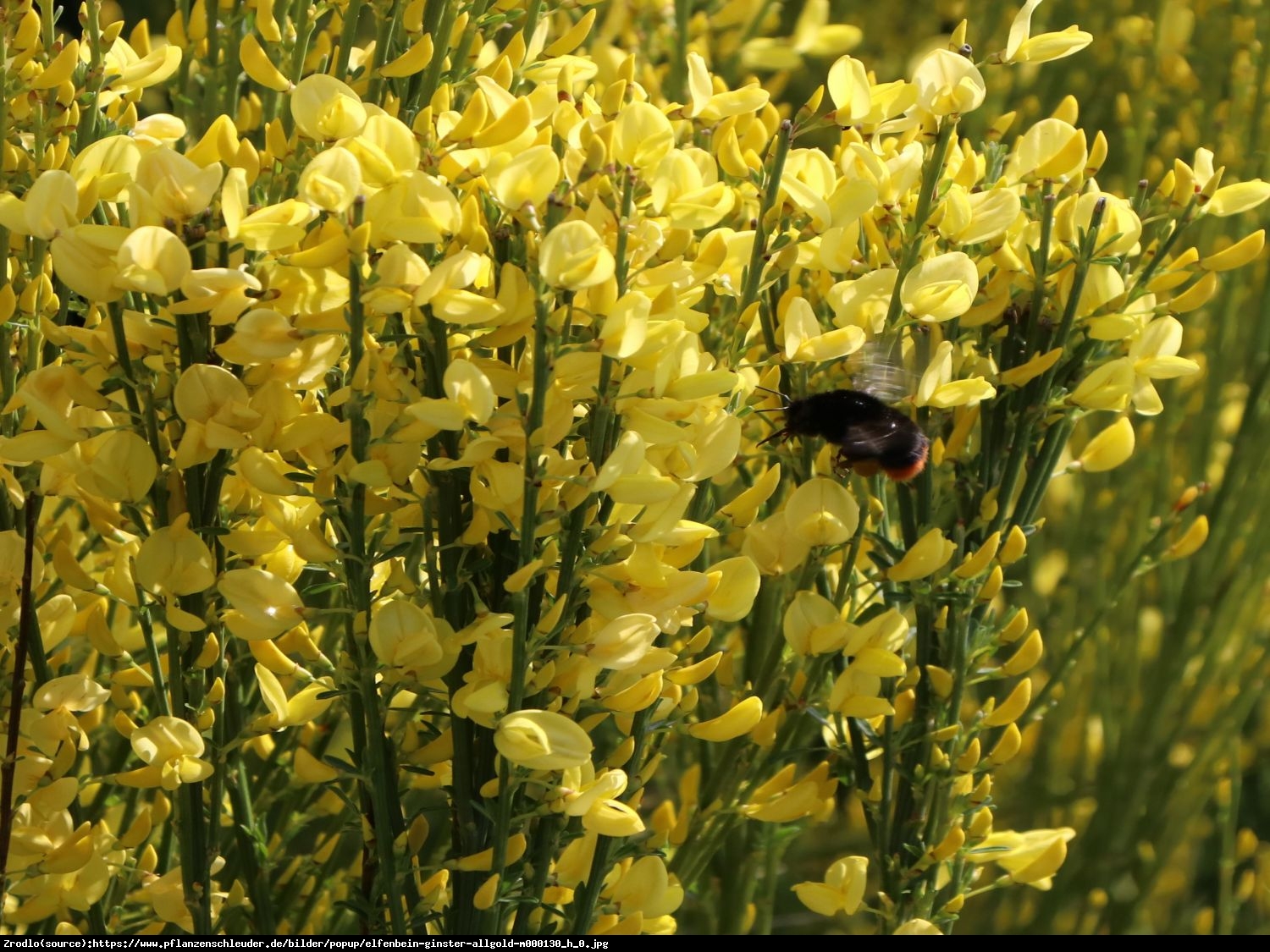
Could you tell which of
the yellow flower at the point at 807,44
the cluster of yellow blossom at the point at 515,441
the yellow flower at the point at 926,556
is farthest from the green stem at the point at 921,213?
the yellow flower at the point at 807,44

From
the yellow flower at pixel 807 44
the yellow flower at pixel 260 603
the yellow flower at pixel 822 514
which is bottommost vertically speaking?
the yellow flower at pixel 260 603

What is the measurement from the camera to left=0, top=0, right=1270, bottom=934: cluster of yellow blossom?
20.1 inches

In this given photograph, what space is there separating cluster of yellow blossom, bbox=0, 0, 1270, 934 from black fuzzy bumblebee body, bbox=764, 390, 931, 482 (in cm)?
2

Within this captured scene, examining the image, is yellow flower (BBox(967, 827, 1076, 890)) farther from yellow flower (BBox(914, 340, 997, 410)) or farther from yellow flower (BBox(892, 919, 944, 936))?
yellow flower (BBox(914, 340, 997, 410))

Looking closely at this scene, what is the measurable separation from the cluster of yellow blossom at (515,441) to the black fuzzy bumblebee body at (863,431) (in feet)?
0.05

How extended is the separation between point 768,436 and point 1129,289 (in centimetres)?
20

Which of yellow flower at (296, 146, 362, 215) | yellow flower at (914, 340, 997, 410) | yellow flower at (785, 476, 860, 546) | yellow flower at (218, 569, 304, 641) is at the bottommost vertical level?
yellow flower at (218, 569, 304, 641)

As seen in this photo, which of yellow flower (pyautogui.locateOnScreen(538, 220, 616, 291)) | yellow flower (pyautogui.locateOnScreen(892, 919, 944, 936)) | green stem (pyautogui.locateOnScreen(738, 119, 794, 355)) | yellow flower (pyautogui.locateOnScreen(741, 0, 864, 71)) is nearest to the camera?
yellow flower (pyautogui.locateOnScreen(538, 220, 616, 291))

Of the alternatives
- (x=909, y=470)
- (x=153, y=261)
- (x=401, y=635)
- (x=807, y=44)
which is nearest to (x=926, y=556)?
(x=909, y=470)

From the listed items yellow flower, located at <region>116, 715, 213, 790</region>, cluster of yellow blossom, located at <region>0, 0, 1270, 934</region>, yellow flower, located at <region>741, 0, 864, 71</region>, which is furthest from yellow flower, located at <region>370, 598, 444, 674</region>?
yellow flower, located at <region>741, 0, 864, 71</region>

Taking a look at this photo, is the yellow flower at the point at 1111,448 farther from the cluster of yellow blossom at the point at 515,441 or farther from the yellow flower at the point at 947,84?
the yellow flower at the point at 947,84

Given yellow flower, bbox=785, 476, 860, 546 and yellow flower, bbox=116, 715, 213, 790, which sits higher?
yellow flower, bbox=785, 476, 860, 546

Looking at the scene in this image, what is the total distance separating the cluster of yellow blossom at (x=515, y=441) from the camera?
1.67 ft
